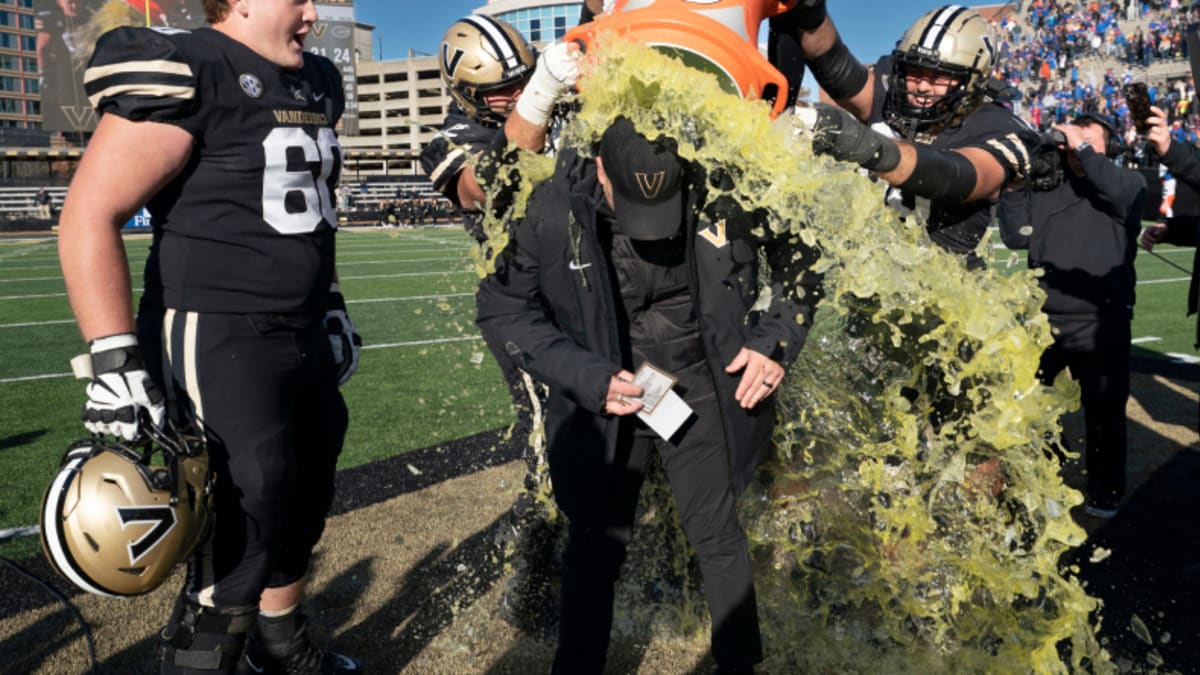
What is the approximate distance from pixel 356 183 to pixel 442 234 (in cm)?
1986

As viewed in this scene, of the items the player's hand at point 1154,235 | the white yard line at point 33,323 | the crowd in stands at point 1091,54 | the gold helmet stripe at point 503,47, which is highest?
the crowd in stands at point 1091,54

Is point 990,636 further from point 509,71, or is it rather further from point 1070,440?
point 1070,440

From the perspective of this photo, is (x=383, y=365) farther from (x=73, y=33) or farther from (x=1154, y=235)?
(x=73, y=33)

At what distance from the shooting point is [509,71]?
329 centimetres

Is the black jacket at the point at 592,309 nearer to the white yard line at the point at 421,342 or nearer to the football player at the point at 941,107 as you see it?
the football player at the point at 941,107

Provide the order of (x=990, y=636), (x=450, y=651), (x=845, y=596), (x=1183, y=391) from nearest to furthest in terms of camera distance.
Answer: (x=990, y=636), (x=450, y=651), (x=845, y=596), (x=1183, y=391)

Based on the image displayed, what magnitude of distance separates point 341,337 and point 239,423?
613 mm

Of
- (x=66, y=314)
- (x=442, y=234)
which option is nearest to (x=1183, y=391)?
(x=66, y=314)

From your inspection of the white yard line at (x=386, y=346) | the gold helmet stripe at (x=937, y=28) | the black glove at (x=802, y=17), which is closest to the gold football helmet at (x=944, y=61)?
the gold helmet stripe at (x=937, y=28)

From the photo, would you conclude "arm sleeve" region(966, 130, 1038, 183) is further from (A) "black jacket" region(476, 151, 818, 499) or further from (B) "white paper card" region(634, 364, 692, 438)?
(B) "white paper card" region(634, 364, 692, 438)

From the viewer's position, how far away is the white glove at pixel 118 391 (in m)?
2.09

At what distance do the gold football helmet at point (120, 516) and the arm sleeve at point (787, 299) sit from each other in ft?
5.21

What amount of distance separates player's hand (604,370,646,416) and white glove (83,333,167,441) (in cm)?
115

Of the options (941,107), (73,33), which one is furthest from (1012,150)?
(73,33)
